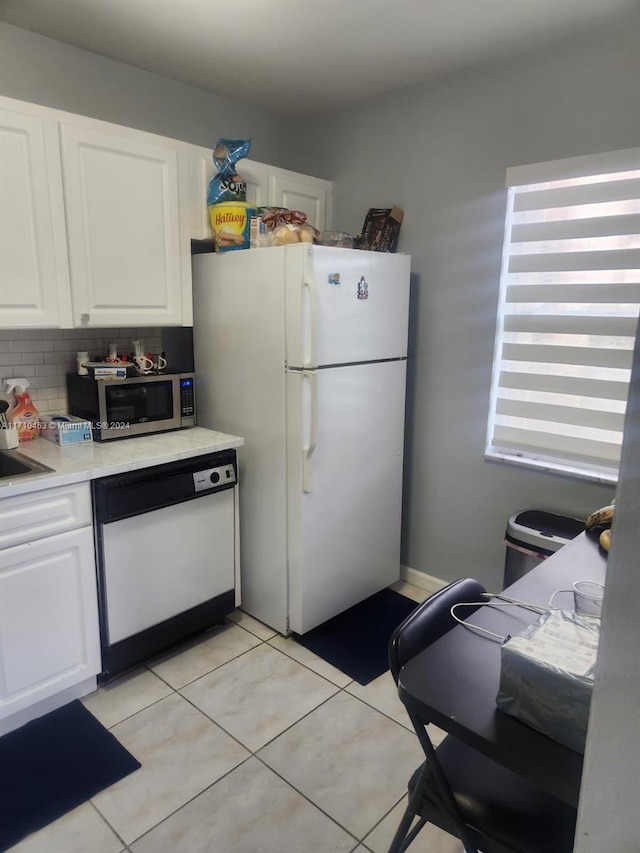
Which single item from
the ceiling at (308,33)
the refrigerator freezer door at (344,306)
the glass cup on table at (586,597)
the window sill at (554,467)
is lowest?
the window sill at (554,467)

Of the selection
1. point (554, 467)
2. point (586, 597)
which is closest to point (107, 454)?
point (586, 597)

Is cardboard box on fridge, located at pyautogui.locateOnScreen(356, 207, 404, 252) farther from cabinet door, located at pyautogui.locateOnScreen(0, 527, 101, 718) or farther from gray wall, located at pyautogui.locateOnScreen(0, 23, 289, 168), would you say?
cabinet door, located at pyautogui.locateOnScreen(0, 527, 101, 718)

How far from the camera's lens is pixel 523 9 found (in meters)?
1.96

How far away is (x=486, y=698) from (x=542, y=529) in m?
1.47

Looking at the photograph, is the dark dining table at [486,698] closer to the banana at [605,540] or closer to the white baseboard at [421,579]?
the banana at [605,540]

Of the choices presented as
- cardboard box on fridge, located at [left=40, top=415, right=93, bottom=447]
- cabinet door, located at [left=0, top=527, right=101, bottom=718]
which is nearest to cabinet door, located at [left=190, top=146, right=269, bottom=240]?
cardboard box on fridge, located at [left=40, top=415, right=93, bottom=447]

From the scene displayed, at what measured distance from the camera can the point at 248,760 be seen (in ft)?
6.10

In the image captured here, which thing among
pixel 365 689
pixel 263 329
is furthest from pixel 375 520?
pixel 263 329

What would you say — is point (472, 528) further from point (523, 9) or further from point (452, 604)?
point (523, 9)

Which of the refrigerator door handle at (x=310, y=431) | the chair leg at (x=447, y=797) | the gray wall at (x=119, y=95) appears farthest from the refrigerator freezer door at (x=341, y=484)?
the gray wall at (x=119, y=95)

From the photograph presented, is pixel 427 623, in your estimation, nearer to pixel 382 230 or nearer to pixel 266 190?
pixel 382 230

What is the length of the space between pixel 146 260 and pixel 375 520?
1.58m

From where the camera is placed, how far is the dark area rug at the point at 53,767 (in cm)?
164

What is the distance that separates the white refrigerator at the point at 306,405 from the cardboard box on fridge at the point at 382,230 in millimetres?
249
